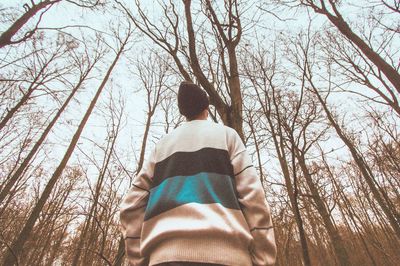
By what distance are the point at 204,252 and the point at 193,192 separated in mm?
270

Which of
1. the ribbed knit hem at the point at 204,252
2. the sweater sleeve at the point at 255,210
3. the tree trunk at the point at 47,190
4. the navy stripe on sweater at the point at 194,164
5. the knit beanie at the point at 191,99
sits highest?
the tree trunk at the point at 47,190

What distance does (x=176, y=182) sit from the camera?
117cm

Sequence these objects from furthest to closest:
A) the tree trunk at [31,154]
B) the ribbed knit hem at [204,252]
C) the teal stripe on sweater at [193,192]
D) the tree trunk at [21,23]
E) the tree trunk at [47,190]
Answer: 1. the tree trunk at [31,154]
2. the tree trunk at [47,190]
3. the tree trunk at [21,23]
4. the teal stripe on sweater at [193,192]
5. the ribbed knit hem at [204,252]

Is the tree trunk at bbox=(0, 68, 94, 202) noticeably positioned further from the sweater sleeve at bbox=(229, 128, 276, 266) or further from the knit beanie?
the sweater sleeve at bbox=(229, 128, 276, 266)

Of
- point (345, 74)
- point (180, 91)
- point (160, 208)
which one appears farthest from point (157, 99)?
point (345, 74)

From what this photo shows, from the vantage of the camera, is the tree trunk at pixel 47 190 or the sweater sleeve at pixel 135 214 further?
the tree trunk at pixel 47 190

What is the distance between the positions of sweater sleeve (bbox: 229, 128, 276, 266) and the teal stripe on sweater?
0.05m

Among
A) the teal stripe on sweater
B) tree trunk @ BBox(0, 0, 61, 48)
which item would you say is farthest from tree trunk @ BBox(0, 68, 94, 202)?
the teal stripe on sweater

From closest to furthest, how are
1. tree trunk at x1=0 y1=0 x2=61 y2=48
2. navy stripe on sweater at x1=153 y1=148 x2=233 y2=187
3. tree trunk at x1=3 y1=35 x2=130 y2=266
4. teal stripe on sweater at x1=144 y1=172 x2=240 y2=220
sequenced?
1. teal stripe on sweater at x1=144 y1=172 x2=240 y2=220
2. navy stripe on sweater at x1=153 y1=148 x2=233 y2=187
3. tree trunk at x1=0 y1=0 x2=61 y2=48
4. tree trunk at x1=3 y1=35 x2=130 y2=266

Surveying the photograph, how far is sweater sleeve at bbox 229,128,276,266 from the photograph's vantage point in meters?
1.00

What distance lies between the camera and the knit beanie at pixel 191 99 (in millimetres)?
1594

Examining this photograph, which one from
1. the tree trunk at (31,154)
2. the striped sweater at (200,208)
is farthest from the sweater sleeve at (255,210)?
the tree trunk at (31,154)

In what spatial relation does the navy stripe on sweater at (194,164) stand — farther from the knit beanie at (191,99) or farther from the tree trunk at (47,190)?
the tree trunk at (47,190)

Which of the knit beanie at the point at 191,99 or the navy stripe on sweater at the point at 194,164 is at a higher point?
the knit beanie at the point at 191,99
